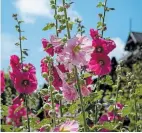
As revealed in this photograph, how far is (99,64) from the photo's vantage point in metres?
1.46

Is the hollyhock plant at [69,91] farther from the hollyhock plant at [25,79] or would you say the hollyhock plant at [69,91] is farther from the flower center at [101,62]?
the hollyhock plant at [25,79]

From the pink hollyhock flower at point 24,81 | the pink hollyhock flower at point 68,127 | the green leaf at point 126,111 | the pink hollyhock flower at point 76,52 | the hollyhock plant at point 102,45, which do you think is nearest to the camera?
the pink hollyhock flower at point 68,127

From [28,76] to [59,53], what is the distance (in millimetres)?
840

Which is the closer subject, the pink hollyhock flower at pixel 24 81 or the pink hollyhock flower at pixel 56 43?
the pink hollyhock flower at pixel 56 43

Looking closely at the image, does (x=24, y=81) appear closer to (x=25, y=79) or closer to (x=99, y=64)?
(x=25, y=79)

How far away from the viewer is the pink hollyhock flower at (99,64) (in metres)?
1.41

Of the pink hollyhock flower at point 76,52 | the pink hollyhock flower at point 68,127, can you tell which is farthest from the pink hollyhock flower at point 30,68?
the pink hollyhock flower at point 68,127

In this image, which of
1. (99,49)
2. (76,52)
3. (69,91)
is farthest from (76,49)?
(99,49)

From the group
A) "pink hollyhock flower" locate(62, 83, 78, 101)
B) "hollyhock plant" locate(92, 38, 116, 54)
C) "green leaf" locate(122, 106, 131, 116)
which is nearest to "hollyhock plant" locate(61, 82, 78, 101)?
"pink hollyhock flower" locate(62, 83, 78, 101)

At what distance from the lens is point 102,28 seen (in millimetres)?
2027

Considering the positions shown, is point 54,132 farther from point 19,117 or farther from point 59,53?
point 19,117

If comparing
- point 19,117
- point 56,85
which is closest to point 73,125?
point 56,85

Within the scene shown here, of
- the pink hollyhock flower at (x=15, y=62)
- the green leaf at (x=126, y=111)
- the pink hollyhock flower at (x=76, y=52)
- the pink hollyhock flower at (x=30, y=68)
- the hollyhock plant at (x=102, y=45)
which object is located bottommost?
the green leaf at (x=126, y=111)

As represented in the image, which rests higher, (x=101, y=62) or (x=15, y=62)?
(x=15, y=62)
